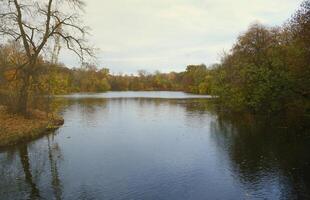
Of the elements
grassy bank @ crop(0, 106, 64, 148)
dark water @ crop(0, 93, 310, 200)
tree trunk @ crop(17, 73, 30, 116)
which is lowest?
dark water @ crop(0, 93, 310, 200)

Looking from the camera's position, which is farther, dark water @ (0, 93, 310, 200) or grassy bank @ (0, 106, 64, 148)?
grassy bank @ (0, 106, 64, 148)

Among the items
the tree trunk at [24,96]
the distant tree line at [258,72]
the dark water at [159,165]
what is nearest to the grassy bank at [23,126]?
the tree trunk at [24,96]

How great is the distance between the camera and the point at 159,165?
754 inches

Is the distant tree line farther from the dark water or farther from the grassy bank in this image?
the dark water

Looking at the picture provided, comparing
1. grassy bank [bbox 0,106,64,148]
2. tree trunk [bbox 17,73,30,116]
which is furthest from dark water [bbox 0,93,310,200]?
tree trunk [bbox 17,73,30,116]

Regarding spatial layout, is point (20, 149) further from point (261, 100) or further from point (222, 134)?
point (261, 100)

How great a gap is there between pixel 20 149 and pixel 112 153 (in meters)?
6.52

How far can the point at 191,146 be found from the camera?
24500 millimetres

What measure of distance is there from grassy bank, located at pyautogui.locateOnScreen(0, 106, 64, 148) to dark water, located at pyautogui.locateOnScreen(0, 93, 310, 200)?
1.05 metres

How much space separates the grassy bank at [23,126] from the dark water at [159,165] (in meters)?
1.05

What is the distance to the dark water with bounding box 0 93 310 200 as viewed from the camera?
14711 mm

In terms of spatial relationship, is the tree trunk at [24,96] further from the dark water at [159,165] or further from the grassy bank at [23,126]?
the dark water at [159,165]

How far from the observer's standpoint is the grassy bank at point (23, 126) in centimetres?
A: 2409

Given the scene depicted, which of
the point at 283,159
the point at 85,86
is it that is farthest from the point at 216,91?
the point at 85,86
